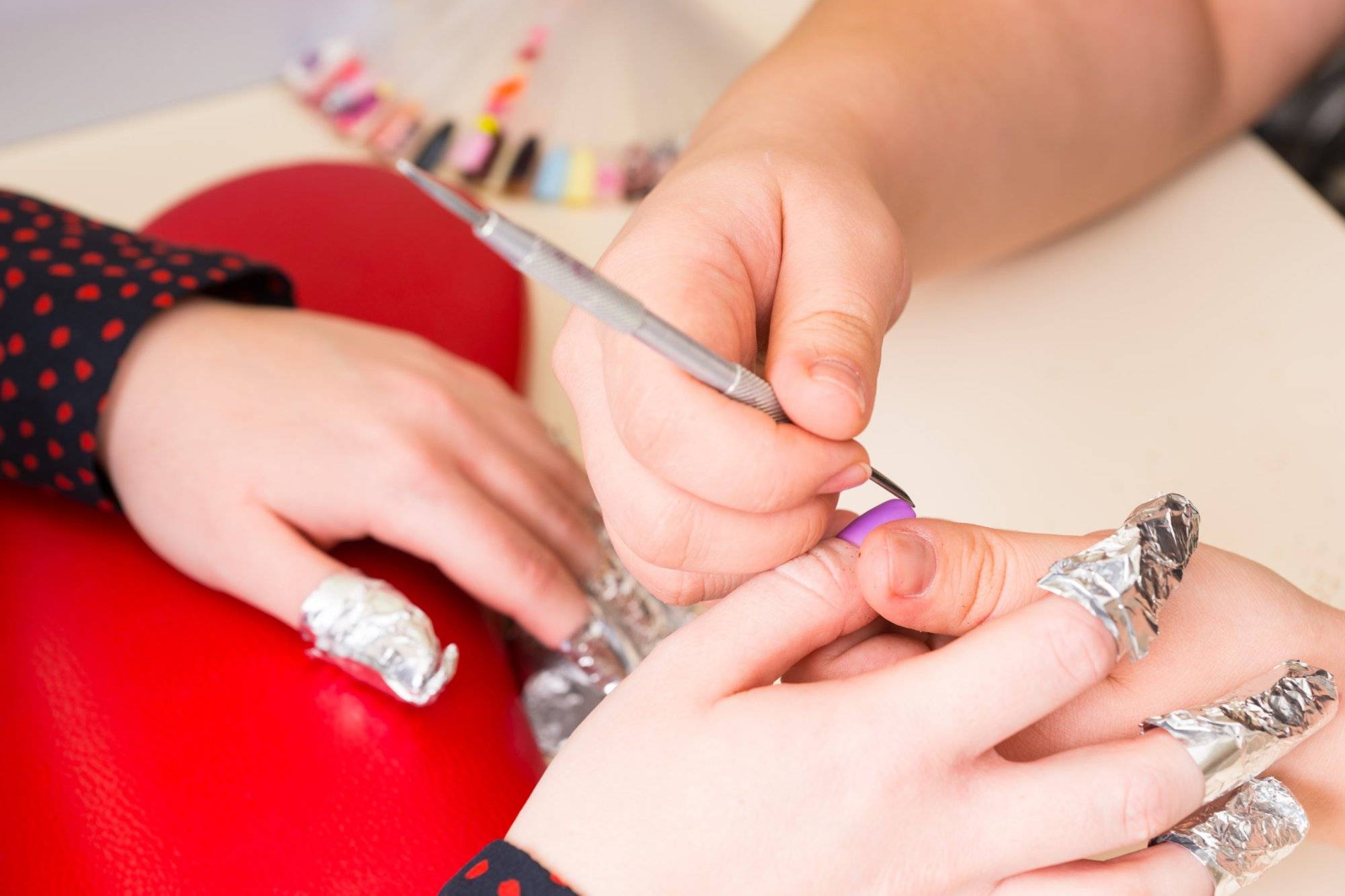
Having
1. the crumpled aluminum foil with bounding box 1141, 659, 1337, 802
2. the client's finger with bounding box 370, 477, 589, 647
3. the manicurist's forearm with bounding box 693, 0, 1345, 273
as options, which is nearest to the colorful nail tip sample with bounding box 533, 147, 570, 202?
the manicurist's forearm with bounding box 693, 0, 1345, 273

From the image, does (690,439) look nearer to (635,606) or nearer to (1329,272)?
(635,606)

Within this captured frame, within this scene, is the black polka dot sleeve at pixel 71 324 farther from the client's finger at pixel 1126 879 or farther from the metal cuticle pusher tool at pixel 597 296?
the client's finger at pixel 1126 879

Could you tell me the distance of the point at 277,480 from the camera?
567 mm

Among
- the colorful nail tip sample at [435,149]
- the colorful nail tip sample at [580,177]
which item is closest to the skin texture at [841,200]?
the colorful nail tip sample at [580,177]

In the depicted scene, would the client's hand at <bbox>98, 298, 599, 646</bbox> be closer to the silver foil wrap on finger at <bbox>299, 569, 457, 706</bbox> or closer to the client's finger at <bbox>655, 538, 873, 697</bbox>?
the silver foil wrap on finger at <bbox>299, 569, 457, 706</bbox>

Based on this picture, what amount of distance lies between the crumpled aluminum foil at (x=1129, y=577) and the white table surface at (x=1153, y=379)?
137 millimetres

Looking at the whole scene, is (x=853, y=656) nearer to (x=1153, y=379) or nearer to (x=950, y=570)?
(x=950, y=570)

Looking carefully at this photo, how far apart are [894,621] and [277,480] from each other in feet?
1.06

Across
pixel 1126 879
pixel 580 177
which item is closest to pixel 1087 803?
pixel 1126 879

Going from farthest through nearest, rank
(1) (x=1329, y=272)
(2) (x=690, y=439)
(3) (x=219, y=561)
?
(1) (x=1329, y=272) < (3) (x=219, y=561) < (2) (x=690, y=439)

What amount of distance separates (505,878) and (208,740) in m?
0.20

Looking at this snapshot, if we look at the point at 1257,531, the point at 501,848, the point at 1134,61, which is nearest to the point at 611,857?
the point at 501,848

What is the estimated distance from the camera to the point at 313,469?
571mm

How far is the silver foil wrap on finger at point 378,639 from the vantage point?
20.3 inches
